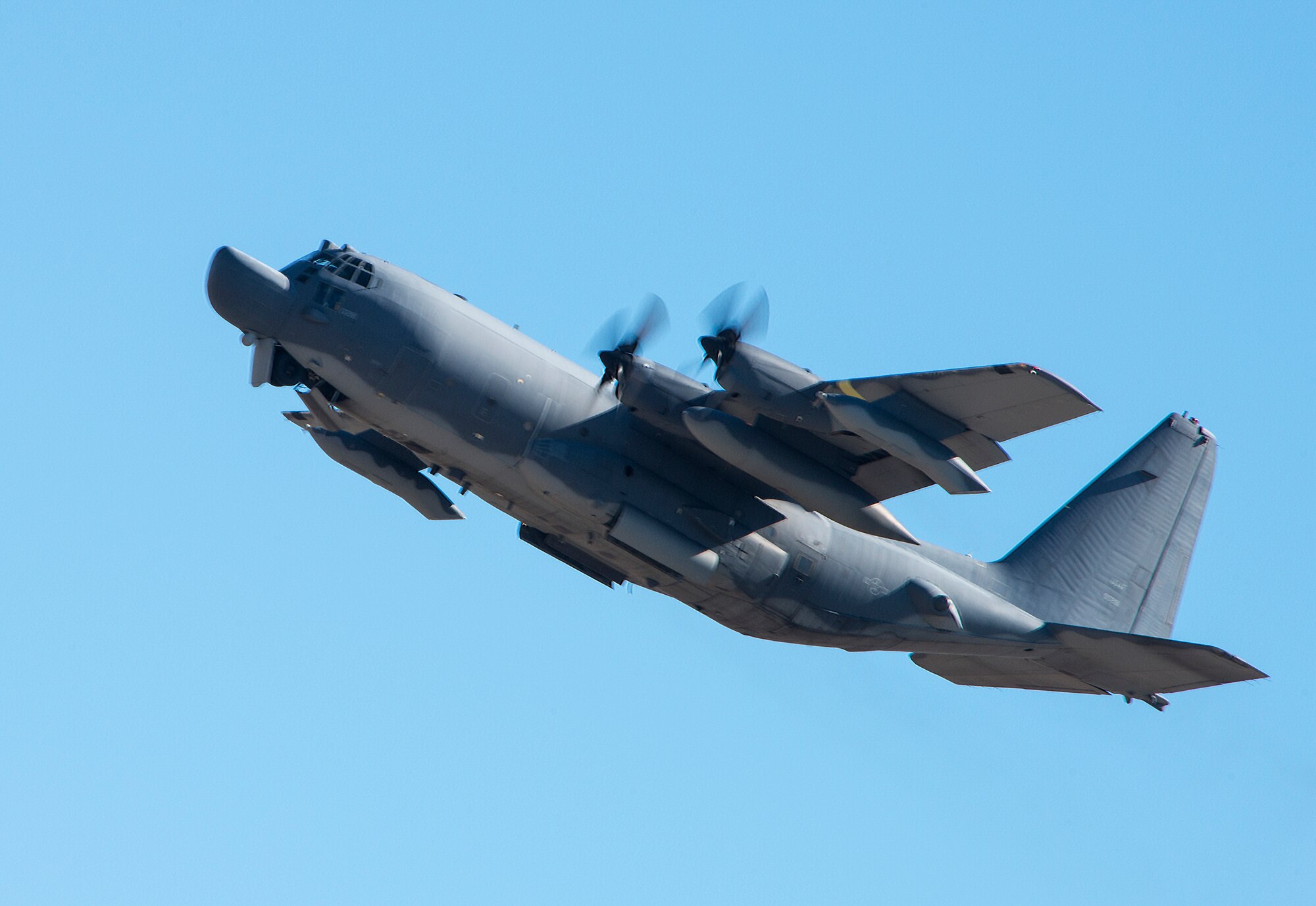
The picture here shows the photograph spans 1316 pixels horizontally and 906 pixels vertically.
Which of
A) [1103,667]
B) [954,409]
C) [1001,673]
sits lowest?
[1001,673]

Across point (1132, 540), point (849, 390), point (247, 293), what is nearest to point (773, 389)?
point (849, 390)

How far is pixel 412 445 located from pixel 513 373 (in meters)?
1.93

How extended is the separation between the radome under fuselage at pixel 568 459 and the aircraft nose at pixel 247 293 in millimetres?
41

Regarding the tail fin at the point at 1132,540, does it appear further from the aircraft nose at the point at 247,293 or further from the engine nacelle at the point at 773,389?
the aircraft nose at the point at 247,293

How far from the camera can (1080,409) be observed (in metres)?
21.1

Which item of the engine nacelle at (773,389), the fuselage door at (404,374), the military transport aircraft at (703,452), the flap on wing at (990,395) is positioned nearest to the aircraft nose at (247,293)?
the military transport aircraft at (703,452)

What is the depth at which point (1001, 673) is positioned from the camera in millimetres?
27328

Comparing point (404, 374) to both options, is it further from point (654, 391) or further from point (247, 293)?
point (654, 391)

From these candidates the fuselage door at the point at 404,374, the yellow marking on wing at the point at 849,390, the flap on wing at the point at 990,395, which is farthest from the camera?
the fuselage door at the point at 404,374

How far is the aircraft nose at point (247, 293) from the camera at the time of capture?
22.2m

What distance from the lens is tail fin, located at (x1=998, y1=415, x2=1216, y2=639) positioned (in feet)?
92.5

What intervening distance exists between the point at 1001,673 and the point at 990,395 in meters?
7.93

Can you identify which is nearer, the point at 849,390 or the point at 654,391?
the point at 849,390

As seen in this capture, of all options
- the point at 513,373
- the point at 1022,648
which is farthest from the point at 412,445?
the point at 1022,648
